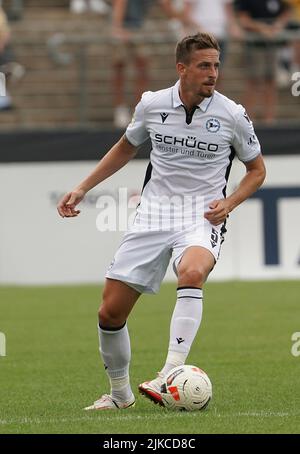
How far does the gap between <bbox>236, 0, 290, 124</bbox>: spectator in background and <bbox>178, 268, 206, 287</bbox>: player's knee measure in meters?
11.1

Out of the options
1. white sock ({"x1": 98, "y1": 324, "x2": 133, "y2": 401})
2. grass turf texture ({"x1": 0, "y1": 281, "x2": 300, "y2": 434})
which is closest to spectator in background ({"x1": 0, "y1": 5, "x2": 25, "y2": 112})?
grass turf texture ({"x1": 0, "y1": 281, "x2": 300, "y2": 434})

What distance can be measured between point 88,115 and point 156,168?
10.9 meters

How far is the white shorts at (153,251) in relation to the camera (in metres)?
7.28

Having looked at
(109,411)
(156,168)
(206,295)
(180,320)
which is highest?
(156,168)

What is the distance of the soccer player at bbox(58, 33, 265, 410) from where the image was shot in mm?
7258

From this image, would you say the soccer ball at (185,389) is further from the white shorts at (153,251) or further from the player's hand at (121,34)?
the player's hand at (121,34)

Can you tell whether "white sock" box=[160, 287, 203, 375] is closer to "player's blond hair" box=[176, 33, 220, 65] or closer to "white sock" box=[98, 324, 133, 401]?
"white sock" box=[98, 324, 133, 401]

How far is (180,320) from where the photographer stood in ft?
23.3

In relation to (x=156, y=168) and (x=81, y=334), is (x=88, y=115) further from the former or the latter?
(x=156, y=168)

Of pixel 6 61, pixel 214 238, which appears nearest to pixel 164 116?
pixel 214 238
